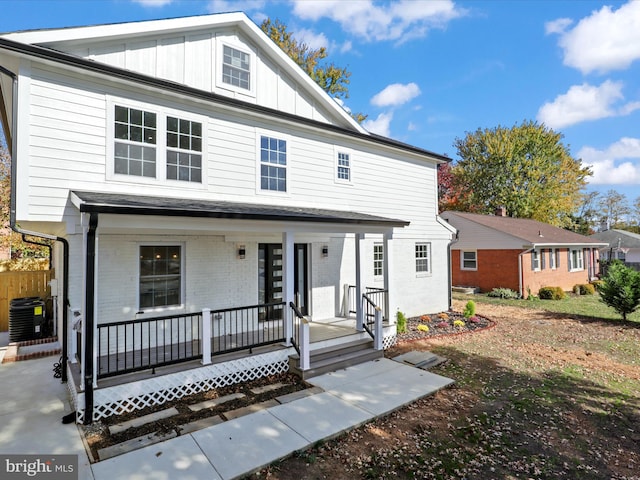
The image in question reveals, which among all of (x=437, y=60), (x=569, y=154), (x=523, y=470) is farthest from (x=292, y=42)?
(x=569, y=154)

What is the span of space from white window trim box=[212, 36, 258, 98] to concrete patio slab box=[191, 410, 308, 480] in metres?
7.84

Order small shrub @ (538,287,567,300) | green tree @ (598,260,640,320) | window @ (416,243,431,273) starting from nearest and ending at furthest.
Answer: green tree @ (598,260,640,320), window @ (416,243,431,273), small shrub @ (538,287,567,300)

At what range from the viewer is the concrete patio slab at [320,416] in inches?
191

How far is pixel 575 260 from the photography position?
78.6 feet

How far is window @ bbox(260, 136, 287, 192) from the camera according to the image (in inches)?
355

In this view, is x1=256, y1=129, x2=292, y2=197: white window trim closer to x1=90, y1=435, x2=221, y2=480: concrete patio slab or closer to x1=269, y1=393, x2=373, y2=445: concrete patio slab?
x1=269, y1=393, x2=373, y2=445: concrete patio slab

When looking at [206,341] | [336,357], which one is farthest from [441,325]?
[206,341]

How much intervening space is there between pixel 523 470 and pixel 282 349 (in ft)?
15.2

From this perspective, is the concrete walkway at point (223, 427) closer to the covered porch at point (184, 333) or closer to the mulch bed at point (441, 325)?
the covered porch at point (184, 333)

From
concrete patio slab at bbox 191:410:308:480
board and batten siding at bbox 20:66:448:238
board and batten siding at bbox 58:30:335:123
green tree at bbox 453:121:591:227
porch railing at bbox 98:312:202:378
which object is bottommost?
concrete patio slab at bbox 191:410:308:480

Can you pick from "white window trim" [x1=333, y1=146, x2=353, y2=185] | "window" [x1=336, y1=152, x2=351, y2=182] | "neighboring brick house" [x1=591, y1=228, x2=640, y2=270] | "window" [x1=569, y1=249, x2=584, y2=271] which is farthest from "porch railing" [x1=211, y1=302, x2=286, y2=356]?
"neighboring brick house" [x1=591, y1=228, x2=640, y2=270]

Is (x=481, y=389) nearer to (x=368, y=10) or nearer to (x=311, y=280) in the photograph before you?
(x=311, y=280)

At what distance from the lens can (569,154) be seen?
34000 millimetres

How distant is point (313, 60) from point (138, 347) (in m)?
20.9
